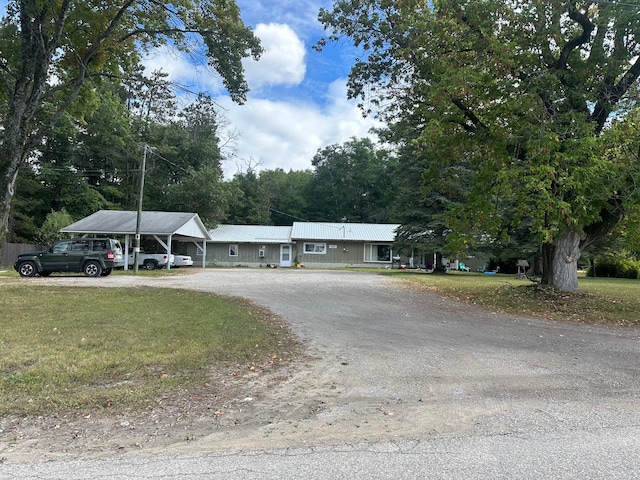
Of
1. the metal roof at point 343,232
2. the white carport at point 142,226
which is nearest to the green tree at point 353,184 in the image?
the metal roof at point 343,232

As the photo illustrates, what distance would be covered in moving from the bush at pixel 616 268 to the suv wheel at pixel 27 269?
111 feet

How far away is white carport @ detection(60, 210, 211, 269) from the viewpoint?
26.9 meters

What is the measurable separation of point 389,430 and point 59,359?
15.2 feet

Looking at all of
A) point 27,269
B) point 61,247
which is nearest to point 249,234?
point 61,247

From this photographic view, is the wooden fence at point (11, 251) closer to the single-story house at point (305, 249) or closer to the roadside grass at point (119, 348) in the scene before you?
the single-story house at point (305, 249)

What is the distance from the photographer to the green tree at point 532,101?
1029cm

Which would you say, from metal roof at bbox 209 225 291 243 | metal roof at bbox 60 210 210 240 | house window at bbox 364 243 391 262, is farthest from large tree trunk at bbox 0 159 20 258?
house window at bbox 364 243 391 262

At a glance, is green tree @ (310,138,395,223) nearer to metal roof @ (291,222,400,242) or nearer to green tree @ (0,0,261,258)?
metal roof @ (291,222,400,242)

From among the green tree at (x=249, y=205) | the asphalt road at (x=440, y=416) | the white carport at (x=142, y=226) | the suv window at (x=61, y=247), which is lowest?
the asphalt road at (x=440, y=416)

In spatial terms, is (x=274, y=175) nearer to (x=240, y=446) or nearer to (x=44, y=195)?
(x=44, y=195)

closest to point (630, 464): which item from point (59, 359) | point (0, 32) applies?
point (59, 359)

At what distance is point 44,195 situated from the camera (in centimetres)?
3719

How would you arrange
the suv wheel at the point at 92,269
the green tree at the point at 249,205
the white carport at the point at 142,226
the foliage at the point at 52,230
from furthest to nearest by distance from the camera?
the green tree at the point at 249,205 < the foliage at the point at 52,230 < the white carport at the point at 142,226 < the suv wheel at the point at 92,269

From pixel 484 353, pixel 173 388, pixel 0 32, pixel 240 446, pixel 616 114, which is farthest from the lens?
pixel 0 32
